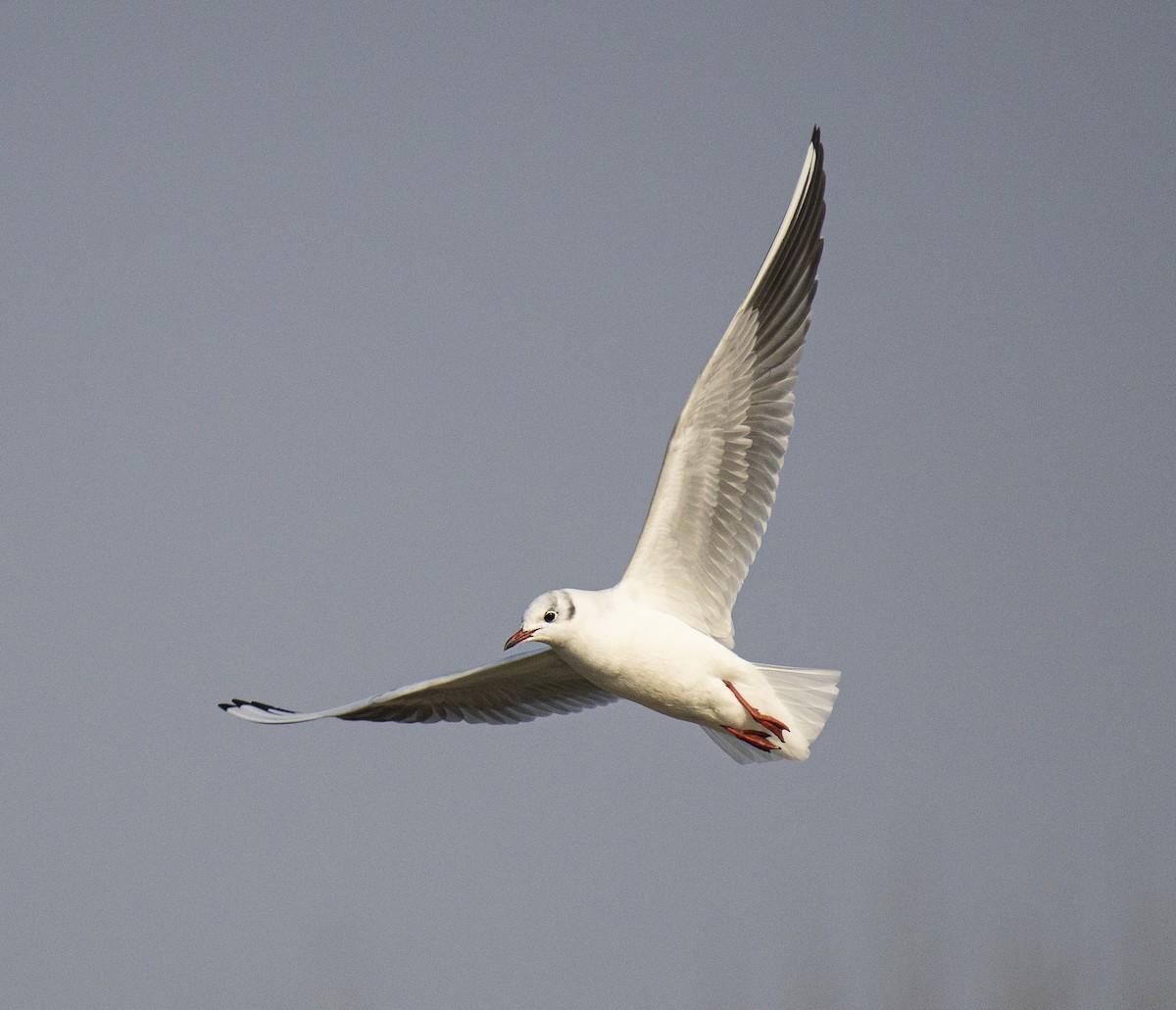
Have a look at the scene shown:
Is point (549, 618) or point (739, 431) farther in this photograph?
point (739, 431)

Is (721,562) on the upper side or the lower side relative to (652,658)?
upper

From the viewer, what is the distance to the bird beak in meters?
7.09

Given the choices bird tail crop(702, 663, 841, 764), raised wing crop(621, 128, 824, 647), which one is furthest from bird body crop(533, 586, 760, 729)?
raised wing crop(621, 128, 824, 647)

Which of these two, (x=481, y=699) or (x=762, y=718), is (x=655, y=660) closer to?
(x=762, y=718)

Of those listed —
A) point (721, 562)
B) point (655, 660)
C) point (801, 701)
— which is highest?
point (721, 562)

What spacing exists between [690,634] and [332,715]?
7.52ft

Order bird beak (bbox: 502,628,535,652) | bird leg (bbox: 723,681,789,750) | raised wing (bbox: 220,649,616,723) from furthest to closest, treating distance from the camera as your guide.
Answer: raised wing (bbox: 220,649,616,723)
bird leg (bbox: 723,681,789,750)
bird beak (bbox: 502,628,535,652)

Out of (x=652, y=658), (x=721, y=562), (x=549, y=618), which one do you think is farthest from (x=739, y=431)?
(x=549, y=618)

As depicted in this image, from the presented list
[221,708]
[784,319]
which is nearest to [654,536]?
[784,319]

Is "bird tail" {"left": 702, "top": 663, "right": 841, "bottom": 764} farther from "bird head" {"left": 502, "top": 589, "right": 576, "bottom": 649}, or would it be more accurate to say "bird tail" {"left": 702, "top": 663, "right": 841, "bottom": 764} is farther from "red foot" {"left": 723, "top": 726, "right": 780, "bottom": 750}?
"bird head" {"left": 502, "top": 589, "right": 576, "bottom": 649}

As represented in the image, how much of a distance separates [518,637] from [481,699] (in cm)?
194

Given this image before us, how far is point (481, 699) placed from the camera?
895 cm

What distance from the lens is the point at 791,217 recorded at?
24.5ft

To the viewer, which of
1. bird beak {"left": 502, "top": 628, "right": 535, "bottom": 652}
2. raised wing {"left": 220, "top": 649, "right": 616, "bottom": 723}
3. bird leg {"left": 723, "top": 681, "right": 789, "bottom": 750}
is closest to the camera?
bird beak {"left": 502, "top": 628, "right": 535, "bottom": 652}
